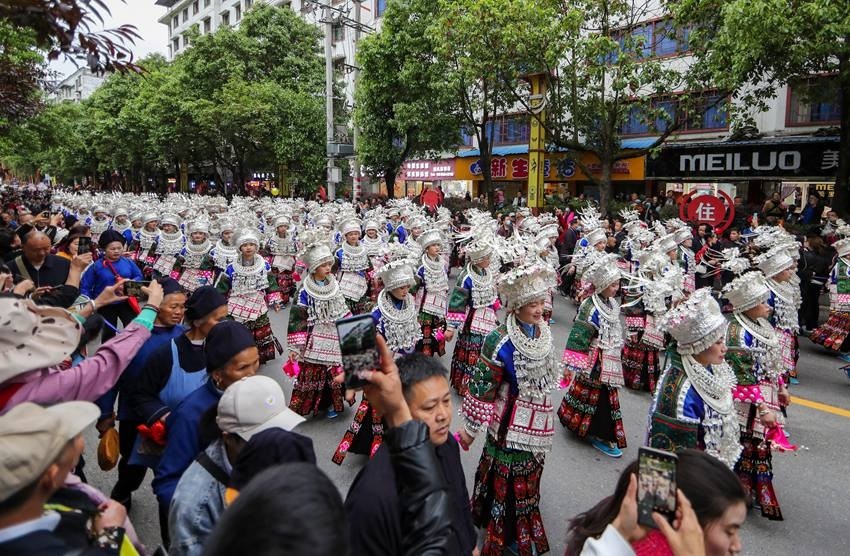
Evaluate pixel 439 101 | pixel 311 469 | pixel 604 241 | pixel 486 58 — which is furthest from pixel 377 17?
pixel 311 469

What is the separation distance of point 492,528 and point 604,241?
7202 mm

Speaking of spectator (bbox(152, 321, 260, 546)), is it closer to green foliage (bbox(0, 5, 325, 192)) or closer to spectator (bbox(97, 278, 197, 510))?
spectator (bbox(97, 278, 197, 510))

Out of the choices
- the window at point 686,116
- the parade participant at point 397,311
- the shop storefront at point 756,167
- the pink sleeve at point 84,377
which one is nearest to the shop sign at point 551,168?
the shop storefront at point 756,167

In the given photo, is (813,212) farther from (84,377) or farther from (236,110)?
(236,110)

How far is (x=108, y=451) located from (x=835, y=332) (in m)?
9.18

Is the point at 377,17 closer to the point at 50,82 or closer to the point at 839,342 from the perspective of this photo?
the point at 50,82

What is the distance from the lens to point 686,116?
1644 centimetres

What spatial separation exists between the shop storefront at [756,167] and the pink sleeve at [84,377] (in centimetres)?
1835

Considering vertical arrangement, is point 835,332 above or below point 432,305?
below

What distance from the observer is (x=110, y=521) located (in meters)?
2.02

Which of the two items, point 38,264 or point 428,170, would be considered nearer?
point 38,264

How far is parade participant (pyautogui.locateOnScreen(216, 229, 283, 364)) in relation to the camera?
7688 mm

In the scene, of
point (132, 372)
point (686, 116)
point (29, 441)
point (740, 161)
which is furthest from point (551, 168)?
point (29, 441)

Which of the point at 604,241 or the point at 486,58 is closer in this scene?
the point at 604,241
